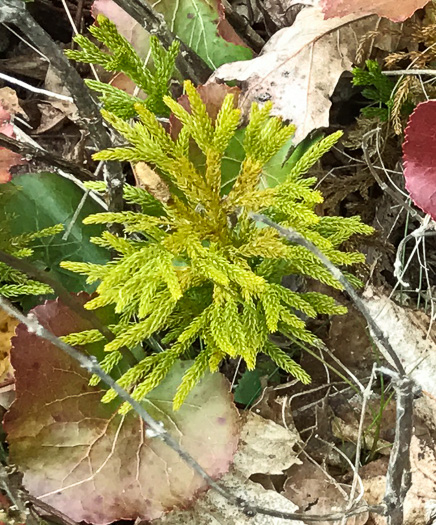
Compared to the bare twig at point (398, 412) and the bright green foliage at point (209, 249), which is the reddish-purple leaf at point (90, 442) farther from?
the bare twig at point (398, 412)

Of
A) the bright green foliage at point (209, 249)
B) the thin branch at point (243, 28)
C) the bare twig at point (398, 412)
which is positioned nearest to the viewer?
the bare twig at point (398, 412)

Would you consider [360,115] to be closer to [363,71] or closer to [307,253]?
[363,71]

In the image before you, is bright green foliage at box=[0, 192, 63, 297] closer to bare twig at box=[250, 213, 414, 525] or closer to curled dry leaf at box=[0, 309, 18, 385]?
curled dry leaf at box=[0, 309, 18, 385]

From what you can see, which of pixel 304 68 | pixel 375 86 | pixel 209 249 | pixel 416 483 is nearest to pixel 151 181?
pixel 209 249

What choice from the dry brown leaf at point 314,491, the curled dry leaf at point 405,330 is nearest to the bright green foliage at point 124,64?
the curled dry leaf at point 405,330

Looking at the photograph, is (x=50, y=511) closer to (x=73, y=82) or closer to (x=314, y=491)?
(x=314, y=491)

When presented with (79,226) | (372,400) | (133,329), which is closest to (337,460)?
(372,400)

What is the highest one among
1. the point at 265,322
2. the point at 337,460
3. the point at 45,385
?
the point at 45,385
